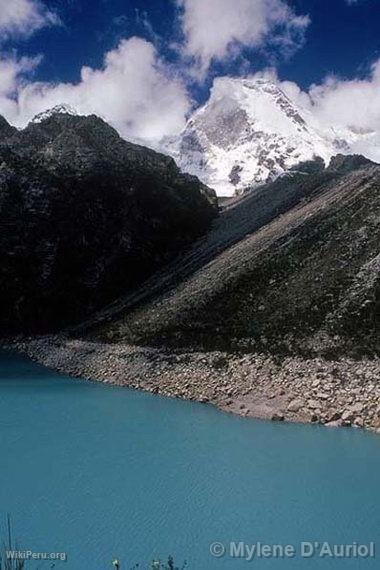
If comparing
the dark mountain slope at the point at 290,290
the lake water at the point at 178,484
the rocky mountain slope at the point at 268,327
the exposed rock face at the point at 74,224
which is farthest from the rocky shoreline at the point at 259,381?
the exposed rock face at the point at 74,224

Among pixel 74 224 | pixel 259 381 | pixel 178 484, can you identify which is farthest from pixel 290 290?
pixel 74 224

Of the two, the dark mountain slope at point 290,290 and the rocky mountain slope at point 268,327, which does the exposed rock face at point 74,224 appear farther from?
the dark mountain slope at point 290,290

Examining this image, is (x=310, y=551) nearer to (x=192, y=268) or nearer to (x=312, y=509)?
(x=312, y=509)

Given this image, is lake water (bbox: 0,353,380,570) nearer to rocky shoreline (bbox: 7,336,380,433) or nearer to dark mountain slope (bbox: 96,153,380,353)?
rocky shoreline (bbox: 7,336,380,433)

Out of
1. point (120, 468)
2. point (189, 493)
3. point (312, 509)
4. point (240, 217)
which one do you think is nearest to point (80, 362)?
point (120, 468)

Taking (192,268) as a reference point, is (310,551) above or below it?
below

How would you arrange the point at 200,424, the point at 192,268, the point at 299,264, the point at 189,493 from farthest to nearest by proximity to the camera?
the point at 192,268 < the point at 299,264 < the point at 200,424 < the point at 189,493
